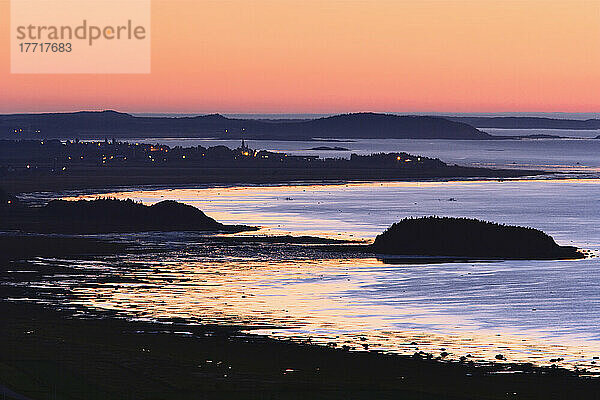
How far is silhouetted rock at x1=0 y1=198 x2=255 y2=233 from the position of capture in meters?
94.7

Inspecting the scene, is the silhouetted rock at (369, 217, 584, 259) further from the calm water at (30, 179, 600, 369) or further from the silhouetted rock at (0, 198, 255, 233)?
the silhouetted rock at (0, 198, 255, 233)

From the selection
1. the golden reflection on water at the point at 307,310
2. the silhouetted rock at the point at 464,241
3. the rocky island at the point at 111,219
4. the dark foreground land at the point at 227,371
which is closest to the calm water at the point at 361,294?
the golden reflection on water at the point at 307,310

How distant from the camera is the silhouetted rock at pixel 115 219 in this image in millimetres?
94688

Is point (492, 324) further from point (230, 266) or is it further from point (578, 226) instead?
point (578, 226)

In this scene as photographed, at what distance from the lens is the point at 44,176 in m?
182

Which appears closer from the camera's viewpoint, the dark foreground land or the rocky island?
the dark foreground land

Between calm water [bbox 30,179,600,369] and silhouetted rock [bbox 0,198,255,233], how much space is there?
4728mm

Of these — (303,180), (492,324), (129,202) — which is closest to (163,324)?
(492,324)

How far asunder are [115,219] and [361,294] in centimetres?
4395

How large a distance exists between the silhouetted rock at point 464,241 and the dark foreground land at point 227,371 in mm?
36959

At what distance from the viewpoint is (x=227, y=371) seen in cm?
3794

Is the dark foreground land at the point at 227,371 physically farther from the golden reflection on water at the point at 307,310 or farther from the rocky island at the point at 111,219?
the rocky island at the point at 111,219

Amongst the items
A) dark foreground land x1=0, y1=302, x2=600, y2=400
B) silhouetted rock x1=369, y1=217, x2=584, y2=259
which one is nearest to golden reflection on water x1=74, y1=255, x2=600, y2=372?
dark foreground land x1=0, y1=302, x2=600, y2=400

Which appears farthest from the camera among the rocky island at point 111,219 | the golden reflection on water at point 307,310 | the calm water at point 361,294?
the rocky island at point 111,219
